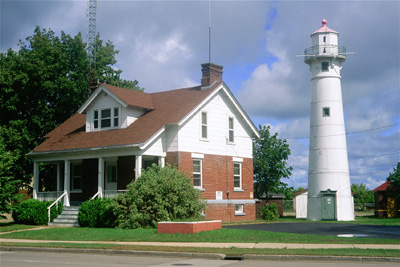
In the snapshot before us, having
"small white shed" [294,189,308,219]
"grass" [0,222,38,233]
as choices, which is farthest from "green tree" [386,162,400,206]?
"grass" [0,222,38,233]

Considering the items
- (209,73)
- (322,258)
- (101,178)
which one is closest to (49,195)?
(101,178)

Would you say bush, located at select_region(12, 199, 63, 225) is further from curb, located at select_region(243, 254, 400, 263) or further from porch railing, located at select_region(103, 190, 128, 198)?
curb, located at select_region(243, 254, 400, 263)

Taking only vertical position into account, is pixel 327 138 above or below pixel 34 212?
above

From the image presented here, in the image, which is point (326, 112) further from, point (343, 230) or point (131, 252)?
point (131, 252)

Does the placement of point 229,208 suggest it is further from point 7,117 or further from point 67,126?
point 7,117

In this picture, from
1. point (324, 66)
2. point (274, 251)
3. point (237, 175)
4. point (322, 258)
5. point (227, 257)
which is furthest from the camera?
point (324, 66)

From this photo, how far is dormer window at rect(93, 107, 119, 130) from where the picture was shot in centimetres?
3256

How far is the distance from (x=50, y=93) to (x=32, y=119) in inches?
102

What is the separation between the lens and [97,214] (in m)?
27.2

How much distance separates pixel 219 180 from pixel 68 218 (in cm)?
994

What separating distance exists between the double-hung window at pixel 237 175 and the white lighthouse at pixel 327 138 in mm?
10826

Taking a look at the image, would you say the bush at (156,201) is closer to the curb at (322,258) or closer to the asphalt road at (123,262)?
the asphalt road at (123,262)

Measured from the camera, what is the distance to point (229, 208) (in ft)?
109

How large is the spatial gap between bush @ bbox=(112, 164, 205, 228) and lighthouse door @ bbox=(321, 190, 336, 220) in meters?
18.7
